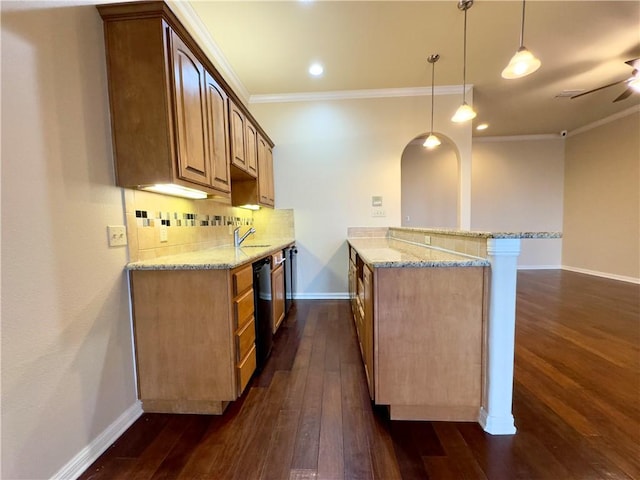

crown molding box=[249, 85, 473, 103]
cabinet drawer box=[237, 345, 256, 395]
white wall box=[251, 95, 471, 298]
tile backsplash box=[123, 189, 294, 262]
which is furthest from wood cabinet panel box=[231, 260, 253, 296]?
crown molding box=[249, 85, 473, 103]

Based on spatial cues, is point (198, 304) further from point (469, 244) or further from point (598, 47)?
point (598, 47)

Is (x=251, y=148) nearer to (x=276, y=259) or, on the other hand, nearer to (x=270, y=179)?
(x=270, y=179)

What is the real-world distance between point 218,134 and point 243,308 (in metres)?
1.30

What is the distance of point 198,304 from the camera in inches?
58.9

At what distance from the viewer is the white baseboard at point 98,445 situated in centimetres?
114

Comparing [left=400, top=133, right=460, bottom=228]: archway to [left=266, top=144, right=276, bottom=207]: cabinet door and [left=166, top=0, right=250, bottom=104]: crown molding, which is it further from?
[left=166, top=0, right=250, bottom=104]: crown molding

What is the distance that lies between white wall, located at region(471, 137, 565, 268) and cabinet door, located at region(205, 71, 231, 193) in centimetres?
559

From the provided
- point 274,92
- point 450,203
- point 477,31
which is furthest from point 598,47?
point 274,92

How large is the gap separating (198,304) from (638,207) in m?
6.76

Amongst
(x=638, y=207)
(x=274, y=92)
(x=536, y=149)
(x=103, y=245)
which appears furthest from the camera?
(x=536, y=149)

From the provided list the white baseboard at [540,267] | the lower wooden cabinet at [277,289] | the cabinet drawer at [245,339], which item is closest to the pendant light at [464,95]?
the lower wooden cabinet at [277,289]

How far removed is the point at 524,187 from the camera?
574 centimetres

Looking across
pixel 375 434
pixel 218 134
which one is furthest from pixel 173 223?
pixel 375 434

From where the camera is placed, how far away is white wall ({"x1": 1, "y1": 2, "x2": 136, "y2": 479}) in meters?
0.95
